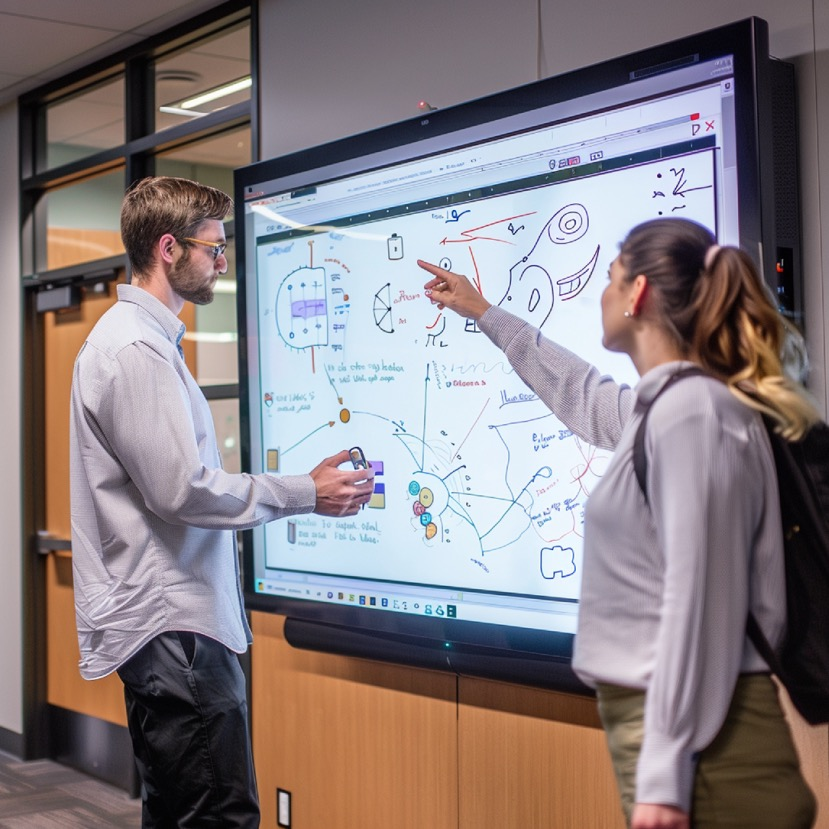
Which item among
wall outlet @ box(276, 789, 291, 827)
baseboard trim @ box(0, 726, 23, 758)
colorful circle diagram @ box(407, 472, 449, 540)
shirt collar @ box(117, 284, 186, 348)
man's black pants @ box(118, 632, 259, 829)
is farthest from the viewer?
baseboard trim @ box(0, 726, 23, 758)

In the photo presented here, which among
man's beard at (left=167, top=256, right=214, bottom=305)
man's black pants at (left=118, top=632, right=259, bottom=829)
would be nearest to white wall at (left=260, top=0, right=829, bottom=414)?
man's beard at (left=167, top=256, right=214, bottom=305)

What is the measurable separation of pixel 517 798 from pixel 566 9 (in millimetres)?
1769

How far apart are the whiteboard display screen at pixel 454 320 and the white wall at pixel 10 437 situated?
6.70 feet

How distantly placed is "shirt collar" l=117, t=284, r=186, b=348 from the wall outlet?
1.48 m

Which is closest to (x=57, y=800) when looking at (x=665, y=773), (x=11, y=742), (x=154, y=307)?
(x=11, y=742)

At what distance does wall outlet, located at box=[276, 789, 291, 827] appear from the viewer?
10.2ft

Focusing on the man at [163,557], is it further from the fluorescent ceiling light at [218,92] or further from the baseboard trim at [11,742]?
the baseboard trim at [11,742]

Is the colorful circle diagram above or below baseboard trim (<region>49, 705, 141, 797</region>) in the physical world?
above

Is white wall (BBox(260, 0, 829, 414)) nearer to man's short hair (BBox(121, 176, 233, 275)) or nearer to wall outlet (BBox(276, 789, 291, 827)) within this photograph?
man's short hair (BBox(121, 176, 233, 275))

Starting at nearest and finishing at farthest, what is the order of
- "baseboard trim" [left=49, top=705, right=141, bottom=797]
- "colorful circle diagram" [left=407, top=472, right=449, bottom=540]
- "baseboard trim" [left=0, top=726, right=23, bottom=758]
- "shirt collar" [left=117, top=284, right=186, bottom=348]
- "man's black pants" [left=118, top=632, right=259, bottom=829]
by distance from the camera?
"man's black pants" [left=118, top=632, right=259, bottom=829] < "shirt collar" [left=117, top=284, right=186, bottom=348] < "colorful circle diagram" [left=407, top=472, right=449, bottom=540] < "baseboard trim" [left=49, top=705, right=141, bottom=797] < "baseboard trim" [left=0, top=726, right=23, bottom=758]

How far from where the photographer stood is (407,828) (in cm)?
277

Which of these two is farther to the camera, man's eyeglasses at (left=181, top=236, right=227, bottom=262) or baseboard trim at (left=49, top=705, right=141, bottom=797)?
baseboard trim at (left=49, top=705, right=141, bottom=797)

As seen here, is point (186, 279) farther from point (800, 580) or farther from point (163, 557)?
point (800, 580)

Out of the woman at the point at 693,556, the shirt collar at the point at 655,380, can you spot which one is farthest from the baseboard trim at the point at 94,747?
the shirt collar at the point at 655,380
